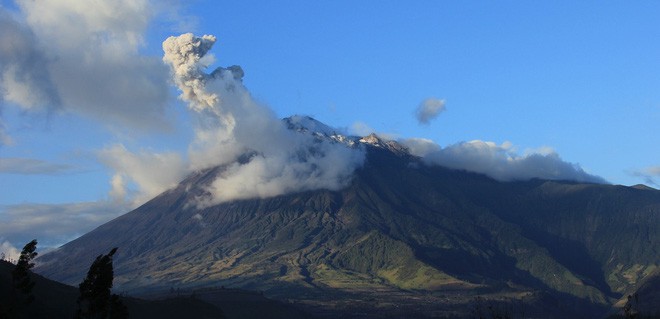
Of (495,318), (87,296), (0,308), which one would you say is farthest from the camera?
(495,318)

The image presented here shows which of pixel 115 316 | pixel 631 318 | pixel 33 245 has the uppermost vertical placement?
pixel 33 245

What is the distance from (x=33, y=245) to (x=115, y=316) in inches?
948

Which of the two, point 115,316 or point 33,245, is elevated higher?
point 33,245

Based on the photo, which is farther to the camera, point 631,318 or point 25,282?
point 25,282

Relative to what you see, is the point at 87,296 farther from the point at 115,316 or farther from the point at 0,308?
the point at 0,308

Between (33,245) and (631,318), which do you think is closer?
(631,318)

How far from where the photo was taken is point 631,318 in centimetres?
15938

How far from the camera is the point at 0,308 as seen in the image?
156 meters

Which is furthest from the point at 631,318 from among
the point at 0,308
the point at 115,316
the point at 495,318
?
the point at 0,308

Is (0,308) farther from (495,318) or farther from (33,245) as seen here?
(495,318)

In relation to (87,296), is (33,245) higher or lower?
higher

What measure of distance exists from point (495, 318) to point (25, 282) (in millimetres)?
100712

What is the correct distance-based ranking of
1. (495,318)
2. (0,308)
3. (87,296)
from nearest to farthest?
(0,308)
(87,296)
(495,318)

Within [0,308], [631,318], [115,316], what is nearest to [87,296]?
[115,316]
